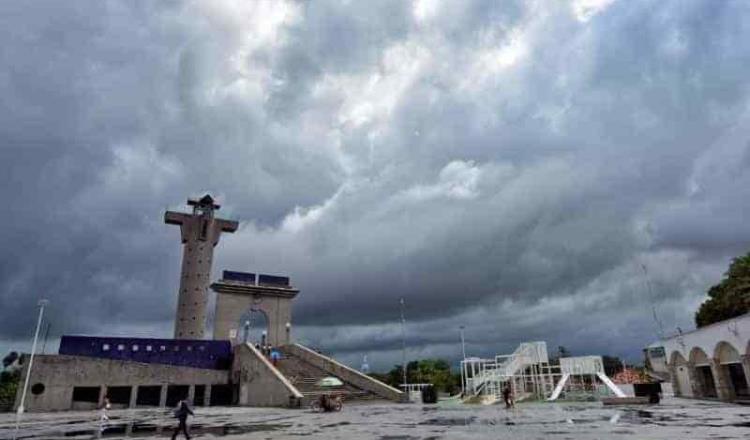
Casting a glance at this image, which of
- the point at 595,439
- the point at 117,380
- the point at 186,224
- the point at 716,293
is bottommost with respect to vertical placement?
the point at 595,439

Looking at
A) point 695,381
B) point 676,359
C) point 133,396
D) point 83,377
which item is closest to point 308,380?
point 133,396

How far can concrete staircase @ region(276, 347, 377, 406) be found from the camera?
3888 centimetres

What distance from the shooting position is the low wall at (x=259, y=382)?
35469mm

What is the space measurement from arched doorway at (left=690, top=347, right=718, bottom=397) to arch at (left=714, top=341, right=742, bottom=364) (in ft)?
9.74

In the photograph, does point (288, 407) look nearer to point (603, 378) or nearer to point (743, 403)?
point (603, 378)

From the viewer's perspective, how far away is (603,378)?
133 ft

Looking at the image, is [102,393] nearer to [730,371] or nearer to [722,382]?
[722,382]

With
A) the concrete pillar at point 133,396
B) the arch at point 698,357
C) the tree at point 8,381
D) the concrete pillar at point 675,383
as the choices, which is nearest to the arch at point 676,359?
the concrete pillar at point 675,383

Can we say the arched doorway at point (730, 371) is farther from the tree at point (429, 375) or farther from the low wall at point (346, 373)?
the tree at point (429, 375)

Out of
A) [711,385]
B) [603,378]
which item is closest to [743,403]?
[711,385]

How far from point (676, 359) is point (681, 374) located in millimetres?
1453

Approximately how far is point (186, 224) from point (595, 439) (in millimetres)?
52618

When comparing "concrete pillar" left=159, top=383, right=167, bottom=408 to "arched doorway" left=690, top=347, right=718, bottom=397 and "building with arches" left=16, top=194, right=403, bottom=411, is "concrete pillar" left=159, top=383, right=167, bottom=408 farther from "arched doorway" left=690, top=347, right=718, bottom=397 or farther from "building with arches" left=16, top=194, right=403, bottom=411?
"arched doorway" left=690, top=347, right=718, bottom=397

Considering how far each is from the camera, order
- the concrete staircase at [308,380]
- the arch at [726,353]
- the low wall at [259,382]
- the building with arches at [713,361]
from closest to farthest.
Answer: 1. the building with arches at [713,361]
2. the arch at [726,353]
3. the low wall at [259,382]
4. the concrete staircase at [308,380]
